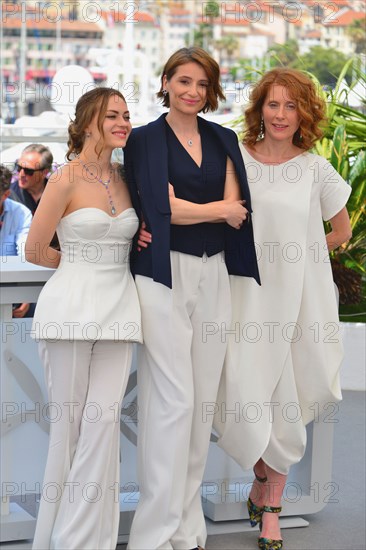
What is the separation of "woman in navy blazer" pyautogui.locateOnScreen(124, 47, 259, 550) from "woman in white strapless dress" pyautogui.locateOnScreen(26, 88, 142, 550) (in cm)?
8

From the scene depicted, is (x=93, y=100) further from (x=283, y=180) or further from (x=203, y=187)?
(x=283, y=180)

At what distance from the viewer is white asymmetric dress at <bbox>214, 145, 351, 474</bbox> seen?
3.37 meters

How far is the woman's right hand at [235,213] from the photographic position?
3.16 meters

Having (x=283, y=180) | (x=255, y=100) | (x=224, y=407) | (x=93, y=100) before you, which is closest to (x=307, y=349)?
(x=224, y=407)

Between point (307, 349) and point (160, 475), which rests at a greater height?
point (307, 349)

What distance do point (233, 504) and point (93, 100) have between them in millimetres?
1558

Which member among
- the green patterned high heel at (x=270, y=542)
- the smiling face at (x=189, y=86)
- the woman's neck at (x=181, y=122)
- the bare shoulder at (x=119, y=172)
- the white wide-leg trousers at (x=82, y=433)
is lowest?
the green patterned high heel at (x=270, y=542)

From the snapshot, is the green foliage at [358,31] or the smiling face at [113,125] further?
the green foliage at [358,31]

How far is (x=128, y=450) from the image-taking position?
11.9ft

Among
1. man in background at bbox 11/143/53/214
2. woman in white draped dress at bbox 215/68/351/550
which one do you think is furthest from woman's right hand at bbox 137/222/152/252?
man in background at bbox 11/143/53/214

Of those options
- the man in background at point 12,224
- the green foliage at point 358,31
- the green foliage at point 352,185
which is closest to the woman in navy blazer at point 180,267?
the man in background at point 12,224

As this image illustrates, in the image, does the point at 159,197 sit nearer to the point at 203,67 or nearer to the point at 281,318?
the point at 203,67

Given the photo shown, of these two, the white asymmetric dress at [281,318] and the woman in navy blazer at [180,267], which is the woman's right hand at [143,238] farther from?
the white asymmetric dress at [281,318]

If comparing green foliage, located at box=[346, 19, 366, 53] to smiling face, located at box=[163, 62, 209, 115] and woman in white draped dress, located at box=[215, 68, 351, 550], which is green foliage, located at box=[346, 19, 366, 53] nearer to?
woman in white draped dress, located at box=[215, 68, 351, 550]
